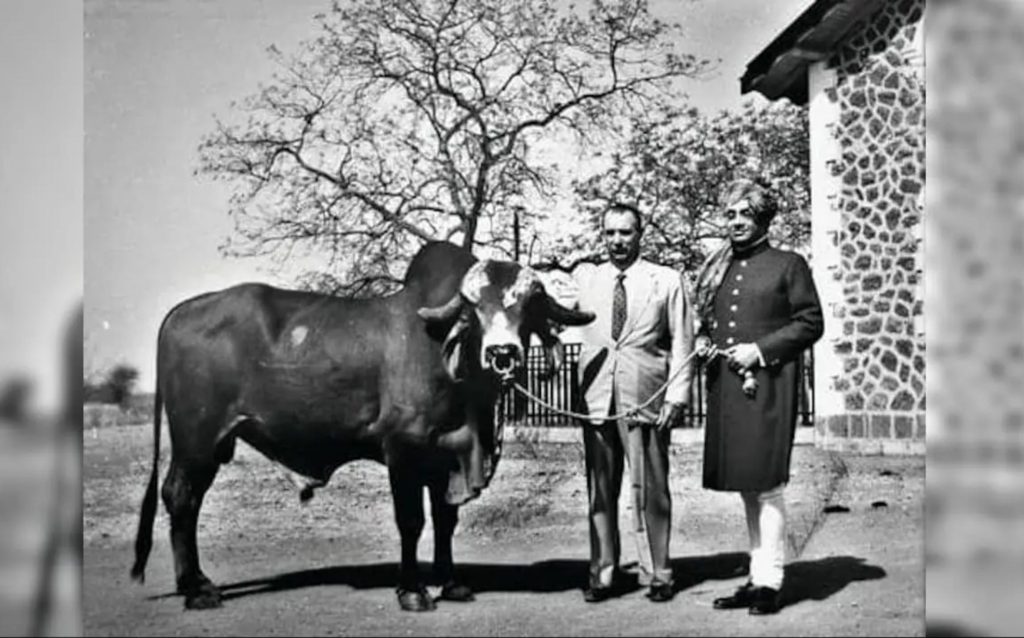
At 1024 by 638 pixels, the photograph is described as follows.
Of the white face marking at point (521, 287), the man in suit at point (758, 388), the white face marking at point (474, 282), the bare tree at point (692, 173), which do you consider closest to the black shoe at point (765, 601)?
the man in suit at point (758, 388)

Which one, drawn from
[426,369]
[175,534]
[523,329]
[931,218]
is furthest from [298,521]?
[931,218]

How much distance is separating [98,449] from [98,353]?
0.53m

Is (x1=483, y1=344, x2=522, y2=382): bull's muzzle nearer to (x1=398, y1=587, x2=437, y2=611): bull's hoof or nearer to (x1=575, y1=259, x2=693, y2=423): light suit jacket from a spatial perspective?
(x1=575, y1=259, x2=693, y2=423): light suit jacket

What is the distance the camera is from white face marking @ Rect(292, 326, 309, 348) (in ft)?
25.0

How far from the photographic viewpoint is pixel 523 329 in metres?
7.35

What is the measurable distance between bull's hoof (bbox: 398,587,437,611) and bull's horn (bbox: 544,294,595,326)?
5.22 ft

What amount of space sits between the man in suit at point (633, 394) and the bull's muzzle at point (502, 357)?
0.46 metres

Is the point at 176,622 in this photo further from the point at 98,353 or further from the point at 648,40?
the point at 648,40

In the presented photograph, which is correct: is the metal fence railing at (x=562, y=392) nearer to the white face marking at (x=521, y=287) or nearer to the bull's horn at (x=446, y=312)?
the white face marking at (x=521, y=287)

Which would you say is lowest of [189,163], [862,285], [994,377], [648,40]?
[994,377]

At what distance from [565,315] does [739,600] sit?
5.68ft

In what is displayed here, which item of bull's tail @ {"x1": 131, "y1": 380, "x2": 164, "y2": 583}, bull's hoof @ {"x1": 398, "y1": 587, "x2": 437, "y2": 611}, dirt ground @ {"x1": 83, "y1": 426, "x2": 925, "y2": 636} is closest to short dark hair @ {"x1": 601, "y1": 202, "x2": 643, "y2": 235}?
dirt ground @ {"x1": 83, "y1": 426, "x2": 925, "y2": 636}

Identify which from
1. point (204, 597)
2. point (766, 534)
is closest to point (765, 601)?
point (766, 534)

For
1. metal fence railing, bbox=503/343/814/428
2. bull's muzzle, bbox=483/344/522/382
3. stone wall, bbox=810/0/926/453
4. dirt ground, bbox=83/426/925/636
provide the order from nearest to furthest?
bull's muzzle, bbox=483/344/522/382 → dirt ground, bbox=83/426/925/636 → metal fence railing, bbox=503/343/814/428 → stone wall, bbox=810/0/926/453
